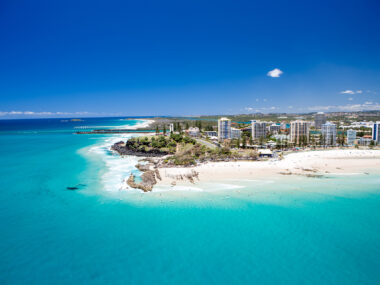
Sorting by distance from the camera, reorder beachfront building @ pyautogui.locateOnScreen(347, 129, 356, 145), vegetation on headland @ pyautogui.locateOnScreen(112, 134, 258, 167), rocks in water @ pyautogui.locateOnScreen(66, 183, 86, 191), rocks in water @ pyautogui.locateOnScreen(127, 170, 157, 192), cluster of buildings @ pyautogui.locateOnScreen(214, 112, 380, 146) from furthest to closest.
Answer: beachfront building @ pyautogui.locateOnScreen(347, 129, 356, 145)
cluster of buildings @ pyautogui.locateOnScreen(214, 112, 380, 146)
vegetation on headland @ pyautogui.locateOnScreen(112, 134, 258, 167)
rocks in water @ pyautogui.locateOnScreen(66, 183, 86, 191)
rocks in water @ pyautogui.locateOnScreen(127, 170, 157, 192)

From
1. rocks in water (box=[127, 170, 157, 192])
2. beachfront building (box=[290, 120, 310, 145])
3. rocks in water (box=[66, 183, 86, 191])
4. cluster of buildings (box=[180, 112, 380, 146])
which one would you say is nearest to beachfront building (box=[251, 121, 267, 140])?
cluster of buildings (box=[180, 112, 380, 146])

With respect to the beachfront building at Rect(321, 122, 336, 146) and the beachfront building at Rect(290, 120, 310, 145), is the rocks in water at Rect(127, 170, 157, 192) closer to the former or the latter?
the beachfront building at Rect(290, 120, 310, 145)

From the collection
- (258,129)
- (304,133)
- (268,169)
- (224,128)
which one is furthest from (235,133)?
(268,169)

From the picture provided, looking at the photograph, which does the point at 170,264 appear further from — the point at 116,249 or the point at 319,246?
the point at 319,246

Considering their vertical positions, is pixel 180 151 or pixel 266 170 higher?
pixel 180 151

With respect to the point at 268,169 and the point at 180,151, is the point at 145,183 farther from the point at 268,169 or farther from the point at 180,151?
the point at 268,169

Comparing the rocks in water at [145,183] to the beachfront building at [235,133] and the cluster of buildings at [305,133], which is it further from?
the beachfront building at [235,133]
